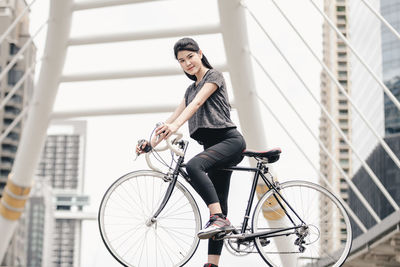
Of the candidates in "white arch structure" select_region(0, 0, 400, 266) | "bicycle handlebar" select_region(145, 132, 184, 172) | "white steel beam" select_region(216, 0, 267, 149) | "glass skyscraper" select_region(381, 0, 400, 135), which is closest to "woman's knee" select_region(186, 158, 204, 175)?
"bicycle handlebar" select_region(145, 132, 184, 172)

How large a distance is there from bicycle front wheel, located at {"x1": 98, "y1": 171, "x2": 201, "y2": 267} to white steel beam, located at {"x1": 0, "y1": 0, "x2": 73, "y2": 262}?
21.5ft

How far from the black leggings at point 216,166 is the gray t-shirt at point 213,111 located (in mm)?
72

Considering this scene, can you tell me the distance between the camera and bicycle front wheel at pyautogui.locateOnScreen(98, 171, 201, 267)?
4078mm

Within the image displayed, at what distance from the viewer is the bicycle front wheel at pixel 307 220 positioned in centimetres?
425

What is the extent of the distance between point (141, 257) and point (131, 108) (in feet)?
26.1

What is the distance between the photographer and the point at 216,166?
159 inches

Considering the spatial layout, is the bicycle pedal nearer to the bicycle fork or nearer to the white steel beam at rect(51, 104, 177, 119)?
the bicycle fork

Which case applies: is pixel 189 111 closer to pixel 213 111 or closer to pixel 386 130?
pixel 213 111

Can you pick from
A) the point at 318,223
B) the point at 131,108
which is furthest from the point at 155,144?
A: the point at 131,108

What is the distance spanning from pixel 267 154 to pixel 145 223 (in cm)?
83

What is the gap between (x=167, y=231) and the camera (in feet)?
13.4

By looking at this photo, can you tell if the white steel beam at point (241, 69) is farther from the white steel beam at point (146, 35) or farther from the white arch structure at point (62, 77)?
the white steel beam at point (146, 35)

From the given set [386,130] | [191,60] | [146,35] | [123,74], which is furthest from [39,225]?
[191,60]

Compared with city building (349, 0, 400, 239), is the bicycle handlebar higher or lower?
lower
